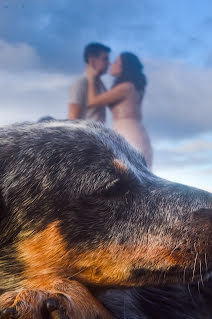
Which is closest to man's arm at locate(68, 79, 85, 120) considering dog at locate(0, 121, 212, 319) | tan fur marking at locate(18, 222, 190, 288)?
dog at locate(0, 121, 212, 319)

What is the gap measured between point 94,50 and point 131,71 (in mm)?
541

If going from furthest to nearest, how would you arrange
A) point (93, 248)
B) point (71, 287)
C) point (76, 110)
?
point (76, 110) < point (93, 248) < point (71, 287)

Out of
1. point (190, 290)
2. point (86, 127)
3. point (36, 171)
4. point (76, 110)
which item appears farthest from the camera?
point (76, 110)

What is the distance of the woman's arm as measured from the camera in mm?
5574

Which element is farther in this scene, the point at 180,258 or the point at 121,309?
the point at 121,309

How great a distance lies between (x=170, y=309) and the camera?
2600mm

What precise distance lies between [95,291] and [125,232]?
1.14ft

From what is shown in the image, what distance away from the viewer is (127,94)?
580cm

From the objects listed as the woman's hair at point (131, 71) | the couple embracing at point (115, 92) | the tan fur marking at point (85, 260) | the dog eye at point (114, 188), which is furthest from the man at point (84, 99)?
the tan fur marking at point (85, 260)

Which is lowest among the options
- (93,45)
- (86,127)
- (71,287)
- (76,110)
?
(71,287)

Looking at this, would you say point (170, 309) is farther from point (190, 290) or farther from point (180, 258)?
point (180, 258)

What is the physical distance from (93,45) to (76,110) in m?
0.96

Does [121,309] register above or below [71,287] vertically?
below

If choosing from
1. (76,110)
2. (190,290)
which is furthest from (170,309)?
(76,110)
